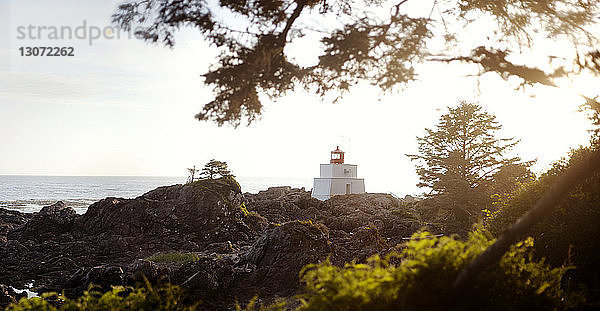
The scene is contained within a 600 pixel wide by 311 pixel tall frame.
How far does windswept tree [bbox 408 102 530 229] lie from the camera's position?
928 inches

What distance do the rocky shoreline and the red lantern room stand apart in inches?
454

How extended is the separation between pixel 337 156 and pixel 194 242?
23209mm

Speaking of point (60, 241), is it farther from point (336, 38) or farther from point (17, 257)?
point (336, 38)

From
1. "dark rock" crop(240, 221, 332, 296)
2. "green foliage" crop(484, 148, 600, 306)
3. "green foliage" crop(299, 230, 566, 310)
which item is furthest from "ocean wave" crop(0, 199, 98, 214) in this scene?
"green foliage" crop(299, 230, 566, 310)

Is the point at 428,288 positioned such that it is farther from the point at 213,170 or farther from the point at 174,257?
the point at 213,170

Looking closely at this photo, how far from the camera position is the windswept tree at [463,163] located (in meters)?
23.6

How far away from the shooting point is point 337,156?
43.1 meters

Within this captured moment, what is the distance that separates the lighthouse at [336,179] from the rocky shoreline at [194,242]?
34.3 feet

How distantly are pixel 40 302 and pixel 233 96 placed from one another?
3751mm

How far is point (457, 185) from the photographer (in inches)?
930

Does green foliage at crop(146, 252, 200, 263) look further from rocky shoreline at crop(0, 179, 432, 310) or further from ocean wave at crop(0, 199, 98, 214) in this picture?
ocean wave at crop(0, 199, 98, 214)

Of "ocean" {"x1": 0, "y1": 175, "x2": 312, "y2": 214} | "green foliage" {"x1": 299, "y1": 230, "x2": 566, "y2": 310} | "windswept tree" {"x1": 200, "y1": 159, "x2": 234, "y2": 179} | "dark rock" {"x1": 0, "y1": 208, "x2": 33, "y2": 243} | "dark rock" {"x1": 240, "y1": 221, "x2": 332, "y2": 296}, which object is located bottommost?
"ocean" {"x1": 0, "y1": 175, "x2": 312, "y2": 214}

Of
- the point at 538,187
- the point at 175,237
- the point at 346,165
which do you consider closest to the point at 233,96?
the point at 538,187

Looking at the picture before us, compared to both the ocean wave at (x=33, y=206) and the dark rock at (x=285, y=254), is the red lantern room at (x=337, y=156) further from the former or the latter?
the ocean wave at (x=33, y=206)
